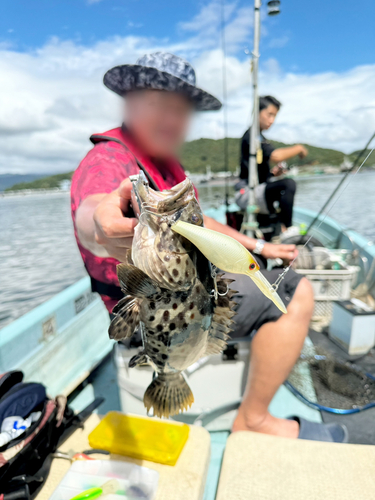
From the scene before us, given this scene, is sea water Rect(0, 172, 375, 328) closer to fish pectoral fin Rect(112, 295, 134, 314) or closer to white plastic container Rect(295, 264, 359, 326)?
white plastic container Rect(295, 264, 359, 326)

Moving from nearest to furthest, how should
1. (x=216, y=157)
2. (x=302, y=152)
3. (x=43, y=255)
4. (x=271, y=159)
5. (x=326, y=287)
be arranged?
(x=216, y=157) < (x=326, y=287) < (x=271, y=159) < (x=302, y=152) < (x=43, y=255)

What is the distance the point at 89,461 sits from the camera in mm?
1816

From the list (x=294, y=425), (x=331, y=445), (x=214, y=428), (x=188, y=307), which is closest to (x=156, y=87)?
(x=188, y=307)

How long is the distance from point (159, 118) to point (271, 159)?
14.6 ft

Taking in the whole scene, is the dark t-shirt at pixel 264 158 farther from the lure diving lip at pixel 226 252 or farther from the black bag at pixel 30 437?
the lure diving lip at pixel 226 252

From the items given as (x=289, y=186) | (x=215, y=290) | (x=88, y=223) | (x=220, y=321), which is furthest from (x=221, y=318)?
(x=289, y=186)

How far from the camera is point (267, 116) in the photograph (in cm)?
515

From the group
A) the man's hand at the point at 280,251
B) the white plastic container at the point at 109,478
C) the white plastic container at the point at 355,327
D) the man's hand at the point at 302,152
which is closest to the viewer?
the white plastic container at the point at 109,478

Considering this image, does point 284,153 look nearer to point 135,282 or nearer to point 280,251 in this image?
point 280,251

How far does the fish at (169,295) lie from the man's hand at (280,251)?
130 centimetres

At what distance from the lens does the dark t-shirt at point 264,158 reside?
5.34 meters

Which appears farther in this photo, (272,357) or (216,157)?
(216,157)

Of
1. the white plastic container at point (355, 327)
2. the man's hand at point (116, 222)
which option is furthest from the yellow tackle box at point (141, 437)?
the white plastic container at point (355, 327)

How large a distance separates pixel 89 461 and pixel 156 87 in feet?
6.48
